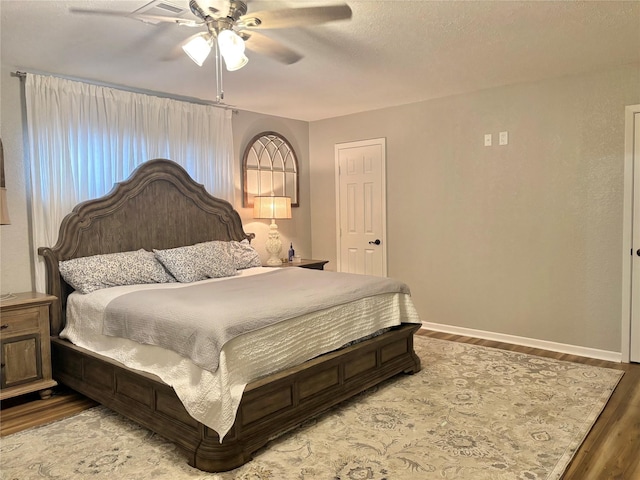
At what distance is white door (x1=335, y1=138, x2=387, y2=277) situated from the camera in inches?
210

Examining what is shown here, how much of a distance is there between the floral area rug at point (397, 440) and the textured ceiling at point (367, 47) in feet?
7.85

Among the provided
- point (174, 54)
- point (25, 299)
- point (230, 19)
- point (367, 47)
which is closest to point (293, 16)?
point (230, 19)

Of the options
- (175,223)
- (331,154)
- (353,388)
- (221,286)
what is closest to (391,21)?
(221,286)

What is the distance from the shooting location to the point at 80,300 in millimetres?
3373

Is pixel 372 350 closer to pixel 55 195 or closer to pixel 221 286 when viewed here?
pixel 221 286

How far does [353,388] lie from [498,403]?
37.7 inches

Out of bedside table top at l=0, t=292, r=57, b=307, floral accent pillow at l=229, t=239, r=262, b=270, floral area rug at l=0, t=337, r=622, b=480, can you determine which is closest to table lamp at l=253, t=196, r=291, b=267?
floral accent pillow at l=229, t=239, r=262, b=270

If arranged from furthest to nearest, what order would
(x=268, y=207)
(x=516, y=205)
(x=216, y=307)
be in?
(x=268, y=207) → (x=516, y=205) → (x=216, y=307)

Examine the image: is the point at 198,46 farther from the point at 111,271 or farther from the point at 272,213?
the point at 272,213

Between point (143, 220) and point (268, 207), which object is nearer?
point (143, 220)

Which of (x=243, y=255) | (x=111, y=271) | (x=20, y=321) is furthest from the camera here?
(x=243, y=255)

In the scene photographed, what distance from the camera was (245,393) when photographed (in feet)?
8.05

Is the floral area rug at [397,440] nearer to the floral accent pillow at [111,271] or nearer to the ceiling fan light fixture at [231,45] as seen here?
the floral accent pillow at [111,271]

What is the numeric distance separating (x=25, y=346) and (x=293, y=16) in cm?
277
